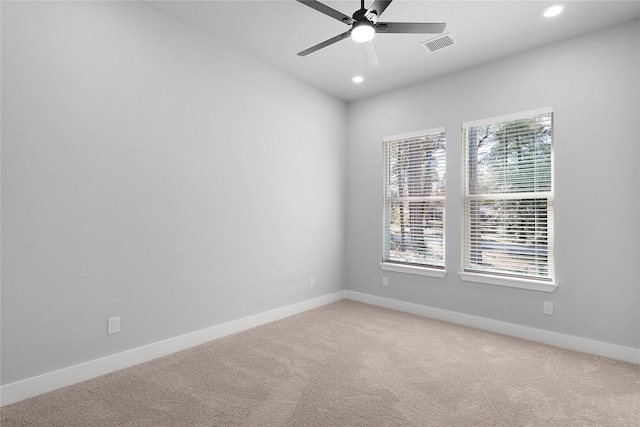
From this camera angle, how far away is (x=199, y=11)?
2.82m

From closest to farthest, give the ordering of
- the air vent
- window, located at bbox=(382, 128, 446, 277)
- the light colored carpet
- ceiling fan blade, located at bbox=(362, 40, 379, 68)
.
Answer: the light colored carpet, ceiling fan blade, located at bbox=(362, 40, 379, 68), the air vent, window, located at bbox=(382, 128, 446, 277)

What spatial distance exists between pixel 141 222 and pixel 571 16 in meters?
4.04

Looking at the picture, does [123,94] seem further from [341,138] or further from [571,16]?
[571,16]

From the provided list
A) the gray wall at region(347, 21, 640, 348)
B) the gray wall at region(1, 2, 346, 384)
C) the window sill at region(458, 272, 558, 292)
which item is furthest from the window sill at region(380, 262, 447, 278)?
the gray wall at region(1, 2, 346, 384)

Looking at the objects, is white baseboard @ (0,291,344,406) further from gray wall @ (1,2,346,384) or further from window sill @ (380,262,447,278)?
window sill @ (380,262,447,278)

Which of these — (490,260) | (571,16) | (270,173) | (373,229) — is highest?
(571,16)

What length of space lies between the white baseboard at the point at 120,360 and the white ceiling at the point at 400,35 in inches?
113

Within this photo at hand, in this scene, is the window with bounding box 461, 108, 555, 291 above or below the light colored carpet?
Result: above

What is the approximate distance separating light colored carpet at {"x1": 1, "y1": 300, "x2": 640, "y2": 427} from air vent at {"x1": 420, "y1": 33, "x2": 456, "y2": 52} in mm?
2934

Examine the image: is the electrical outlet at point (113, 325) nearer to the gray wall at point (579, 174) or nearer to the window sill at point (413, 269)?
the window sill at point (413, 269)

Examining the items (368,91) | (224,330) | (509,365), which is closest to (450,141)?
(368,91)

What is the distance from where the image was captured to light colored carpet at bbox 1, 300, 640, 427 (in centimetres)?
200

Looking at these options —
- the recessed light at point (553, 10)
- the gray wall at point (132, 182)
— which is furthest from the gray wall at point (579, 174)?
the gray wall at point (132, 182)

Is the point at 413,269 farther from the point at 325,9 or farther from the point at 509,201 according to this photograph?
the point at 325,9
